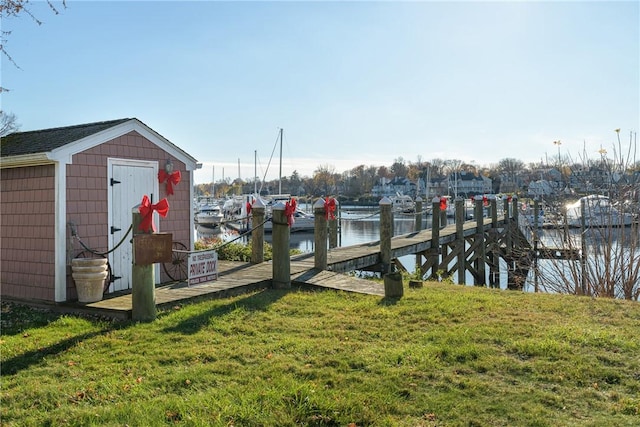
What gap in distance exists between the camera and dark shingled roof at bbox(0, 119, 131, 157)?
27.2 feet

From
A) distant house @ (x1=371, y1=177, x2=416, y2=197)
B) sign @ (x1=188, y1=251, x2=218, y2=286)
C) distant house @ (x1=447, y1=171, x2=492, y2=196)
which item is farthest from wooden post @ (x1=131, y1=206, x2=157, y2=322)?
distant house @ (x1=371, y1=177, x2=416, y2=197)

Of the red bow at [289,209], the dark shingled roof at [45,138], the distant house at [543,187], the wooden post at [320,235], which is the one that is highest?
the dark shingled roof at [45,138]

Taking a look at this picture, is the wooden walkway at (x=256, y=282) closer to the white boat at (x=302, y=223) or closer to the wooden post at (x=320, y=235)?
the wooden post at (x=320, y=235)

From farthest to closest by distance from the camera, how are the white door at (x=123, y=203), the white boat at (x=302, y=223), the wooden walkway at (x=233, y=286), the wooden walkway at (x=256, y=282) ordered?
the white boat at (x=302, y=223) → the white door at (x=123, y=203) → the wooden walkway at (x=256, y=282) → the wooden walkway at (x=233, y=286)

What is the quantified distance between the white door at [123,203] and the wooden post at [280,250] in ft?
7.14

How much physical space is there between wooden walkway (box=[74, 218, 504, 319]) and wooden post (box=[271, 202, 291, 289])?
205 mm

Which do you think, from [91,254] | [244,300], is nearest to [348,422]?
[244,300]

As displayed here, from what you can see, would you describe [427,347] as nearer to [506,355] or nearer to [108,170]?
[506,355]

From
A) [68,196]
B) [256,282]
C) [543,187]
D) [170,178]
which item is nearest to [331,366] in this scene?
[256,282]

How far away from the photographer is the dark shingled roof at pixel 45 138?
8291 mm

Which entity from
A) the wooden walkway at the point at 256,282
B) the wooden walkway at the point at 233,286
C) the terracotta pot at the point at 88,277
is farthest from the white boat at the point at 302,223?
the terracotta pot at the point at 88,277

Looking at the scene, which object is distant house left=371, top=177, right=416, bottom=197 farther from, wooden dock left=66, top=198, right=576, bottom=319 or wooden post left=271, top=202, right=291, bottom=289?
wooden post left=271, top=202, right=291, bottom=289

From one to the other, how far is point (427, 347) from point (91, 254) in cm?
542

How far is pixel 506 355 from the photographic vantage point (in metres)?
5.43
